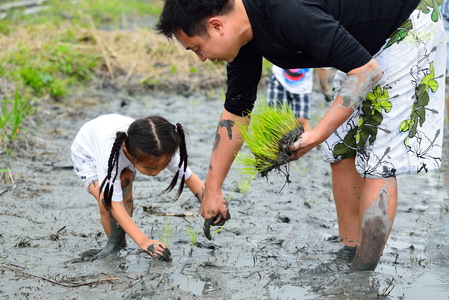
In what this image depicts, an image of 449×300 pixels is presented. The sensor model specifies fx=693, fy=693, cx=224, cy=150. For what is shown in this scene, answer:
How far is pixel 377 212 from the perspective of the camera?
328 centimetres

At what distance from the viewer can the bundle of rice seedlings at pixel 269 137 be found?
130 inches

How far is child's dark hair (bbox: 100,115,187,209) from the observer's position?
11.6 feet

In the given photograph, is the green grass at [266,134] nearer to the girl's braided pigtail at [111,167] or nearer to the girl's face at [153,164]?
the girl's face at [153,164]

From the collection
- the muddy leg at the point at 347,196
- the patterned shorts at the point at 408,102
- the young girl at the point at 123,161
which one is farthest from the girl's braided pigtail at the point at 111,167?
the patterned shorts at the point at 408,102

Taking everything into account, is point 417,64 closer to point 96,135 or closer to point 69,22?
point 96,135

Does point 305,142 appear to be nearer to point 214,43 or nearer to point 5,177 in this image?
point 214,43

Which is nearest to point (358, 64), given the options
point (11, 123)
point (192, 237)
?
point (192, 237)

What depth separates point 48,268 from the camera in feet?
11.8

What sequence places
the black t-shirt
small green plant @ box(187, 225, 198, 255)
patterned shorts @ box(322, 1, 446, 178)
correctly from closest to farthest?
the black t-shirt
patterned shorts @ box(322, 1, 446, 178)
small green plant @ box(187, 225, 198, 255)

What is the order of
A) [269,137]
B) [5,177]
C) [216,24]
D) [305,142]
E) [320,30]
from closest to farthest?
1. [320,30]
2. [216,24]
3. [305,142]
4. [269,137]
5. [5,177]

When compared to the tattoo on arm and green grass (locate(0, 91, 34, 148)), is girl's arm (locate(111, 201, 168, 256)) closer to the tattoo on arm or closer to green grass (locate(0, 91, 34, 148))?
the tattoo on arm

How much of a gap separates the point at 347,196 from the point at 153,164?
41.4 inches

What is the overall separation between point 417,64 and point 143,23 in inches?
404

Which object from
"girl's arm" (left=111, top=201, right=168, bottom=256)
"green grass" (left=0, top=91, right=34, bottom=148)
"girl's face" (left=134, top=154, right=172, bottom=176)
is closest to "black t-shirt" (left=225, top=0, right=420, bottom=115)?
"girl's face" (left=134, top=154, right=172, bottom=176)
